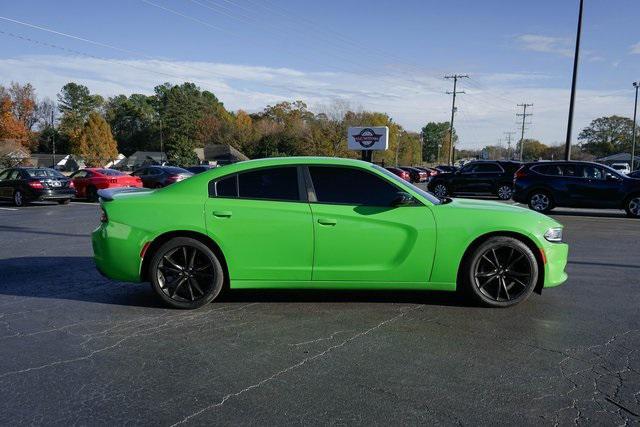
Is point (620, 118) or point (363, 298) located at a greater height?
point (620, 118)

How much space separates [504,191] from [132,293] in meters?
19.0

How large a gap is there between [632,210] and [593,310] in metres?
11.3

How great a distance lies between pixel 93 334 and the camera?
4.46 meters

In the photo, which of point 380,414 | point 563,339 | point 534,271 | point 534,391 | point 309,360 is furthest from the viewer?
point 534,271

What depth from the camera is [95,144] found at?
8256 cm

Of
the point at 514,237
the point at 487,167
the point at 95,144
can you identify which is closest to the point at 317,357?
the point at 514,237

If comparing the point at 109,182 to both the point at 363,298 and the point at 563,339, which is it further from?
the point at 563,339

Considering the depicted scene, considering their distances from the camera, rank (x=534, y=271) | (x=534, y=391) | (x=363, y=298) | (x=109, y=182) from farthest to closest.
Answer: (x=109, y=182) → (x=363, y=298) → (x=534, y=271) → (x=534, y=391)

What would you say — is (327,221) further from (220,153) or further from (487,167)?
(220,153)

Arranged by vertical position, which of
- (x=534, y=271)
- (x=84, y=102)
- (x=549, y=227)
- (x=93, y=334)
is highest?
(x=84, y=102)

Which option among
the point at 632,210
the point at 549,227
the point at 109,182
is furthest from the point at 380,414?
the point at 109,182

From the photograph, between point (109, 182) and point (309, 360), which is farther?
point (109, 182)

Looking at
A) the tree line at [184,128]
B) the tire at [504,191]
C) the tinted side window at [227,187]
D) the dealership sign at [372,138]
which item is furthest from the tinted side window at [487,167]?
the tree line at [184,128]

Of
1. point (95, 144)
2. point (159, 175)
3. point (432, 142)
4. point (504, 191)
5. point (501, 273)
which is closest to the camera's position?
point (501, 273)
